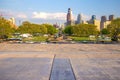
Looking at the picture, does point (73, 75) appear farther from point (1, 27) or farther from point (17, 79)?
point (1, 27)

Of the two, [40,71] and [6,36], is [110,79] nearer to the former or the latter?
[40,71]

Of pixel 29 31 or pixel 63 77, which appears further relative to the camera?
pixel 29 31

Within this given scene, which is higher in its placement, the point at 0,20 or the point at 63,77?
the point at 0,20

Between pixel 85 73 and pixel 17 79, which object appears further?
pixel 85 73

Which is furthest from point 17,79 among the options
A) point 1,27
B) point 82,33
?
point 82,33

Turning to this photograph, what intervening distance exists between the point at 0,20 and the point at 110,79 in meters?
45.7

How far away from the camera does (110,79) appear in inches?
448

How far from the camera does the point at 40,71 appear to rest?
43.1 feet

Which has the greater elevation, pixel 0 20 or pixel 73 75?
pixel 0 20

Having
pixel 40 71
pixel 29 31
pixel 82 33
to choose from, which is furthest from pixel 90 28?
pixel 40 71

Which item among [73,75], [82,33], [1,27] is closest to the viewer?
[73,75]

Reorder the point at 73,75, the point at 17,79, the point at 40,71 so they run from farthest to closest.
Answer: the point at 40,71
the point at 73,75
the point at 17,79

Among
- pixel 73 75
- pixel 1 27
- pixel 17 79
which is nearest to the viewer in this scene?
pixel 17 79

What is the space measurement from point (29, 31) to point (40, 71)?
7304cm
